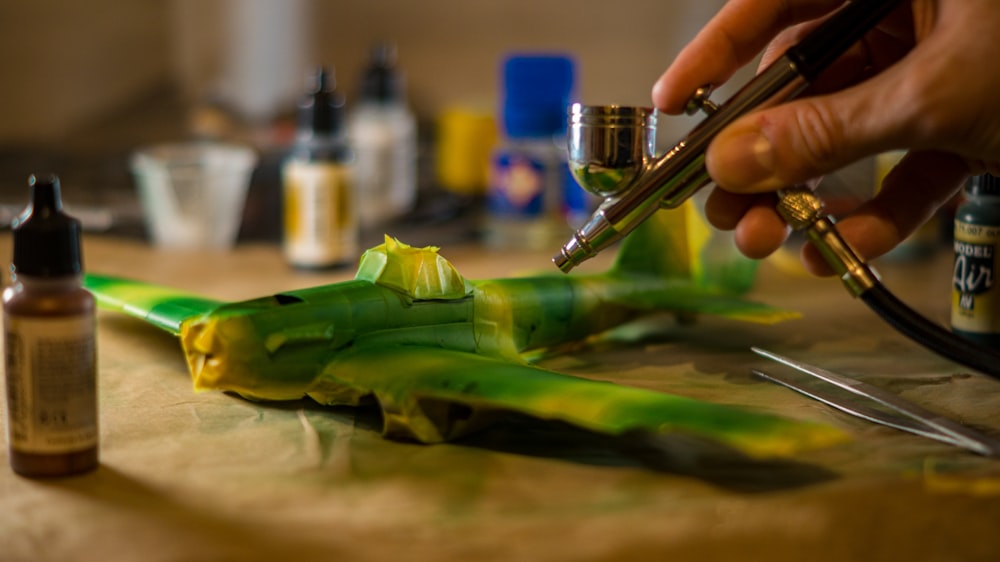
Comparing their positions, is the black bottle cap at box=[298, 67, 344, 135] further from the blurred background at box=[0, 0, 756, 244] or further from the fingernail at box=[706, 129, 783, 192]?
the blurred background at box=[0, 0, 756, 244]

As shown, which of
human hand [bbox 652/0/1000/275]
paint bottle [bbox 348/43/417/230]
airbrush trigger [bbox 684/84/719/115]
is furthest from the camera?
paint bottle [bbox 348/43/417/230]

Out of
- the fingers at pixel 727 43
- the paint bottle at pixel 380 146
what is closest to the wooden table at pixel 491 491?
the fingers at pixel 727 43

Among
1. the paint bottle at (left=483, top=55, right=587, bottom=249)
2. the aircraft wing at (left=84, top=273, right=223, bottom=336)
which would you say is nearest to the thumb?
the aircraft wing at (left=84, top=273, right=223, bottom=336)

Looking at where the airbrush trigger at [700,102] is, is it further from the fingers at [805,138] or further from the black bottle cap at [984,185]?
the black bottle cap at [984,185]

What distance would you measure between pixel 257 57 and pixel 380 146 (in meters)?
0.81

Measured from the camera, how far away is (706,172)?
69cm

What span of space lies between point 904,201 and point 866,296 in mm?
173

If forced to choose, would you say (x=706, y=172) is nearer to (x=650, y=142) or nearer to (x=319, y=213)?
(x=650, y=142)

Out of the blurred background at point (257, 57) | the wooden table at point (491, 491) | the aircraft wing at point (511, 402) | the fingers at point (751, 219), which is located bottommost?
the wooden table at point (491, 491)

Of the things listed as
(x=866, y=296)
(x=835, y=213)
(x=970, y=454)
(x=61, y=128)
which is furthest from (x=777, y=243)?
(x=61, y=128)

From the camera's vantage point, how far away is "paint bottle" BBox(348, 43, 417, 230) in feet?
5.29

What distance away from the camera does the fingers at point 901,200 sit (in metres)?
0.81

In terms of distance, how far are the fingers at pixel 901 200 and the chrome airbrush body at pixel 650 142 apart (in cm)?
18

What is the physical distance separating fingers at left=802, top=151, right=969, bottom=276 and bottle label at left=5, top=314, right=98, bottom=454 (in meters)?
0.53
